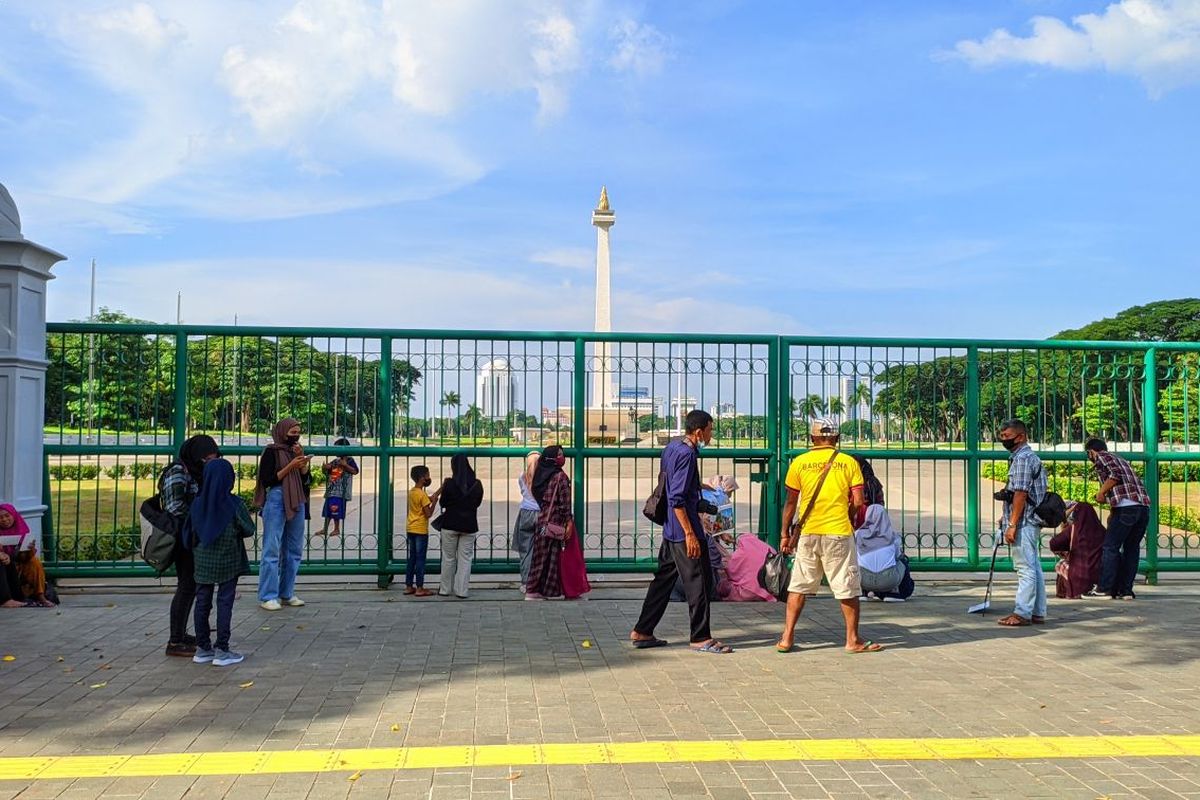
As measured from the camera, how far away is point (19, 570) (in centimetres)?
843

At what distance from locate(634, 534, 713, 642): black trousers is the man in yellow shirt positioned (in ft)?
1.98

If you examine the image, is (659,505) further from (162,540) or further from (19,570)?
(19,570)

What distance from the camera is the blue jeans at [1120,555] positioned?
30.4ft

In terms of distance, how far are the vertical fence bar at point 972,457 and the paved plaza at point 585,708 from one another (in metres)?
1.78

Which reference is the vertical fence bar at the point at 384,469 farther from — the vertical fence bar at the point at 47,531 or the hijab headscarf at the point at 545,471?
the vertical fence bar at the point at 47,531

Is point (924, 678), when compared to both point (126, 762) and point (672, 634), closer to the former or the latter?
point (672, 634)

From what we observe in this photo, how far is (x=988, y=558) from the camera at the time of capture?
408 inches

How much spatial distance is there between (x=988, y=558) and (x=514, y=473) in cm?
1552

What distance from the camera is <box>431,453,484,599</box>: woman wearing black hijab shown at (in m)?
8.84

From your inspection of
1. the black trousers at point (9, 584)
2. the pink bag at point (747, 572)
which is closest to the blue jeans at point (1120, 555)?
the pink bag at point (747, 572)

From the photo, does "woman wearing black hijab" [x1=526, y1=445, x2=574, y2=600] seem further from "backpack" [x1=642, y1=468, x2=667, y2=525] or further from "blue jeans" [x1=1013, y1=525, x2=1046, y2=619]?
"blue jeans" [x1=1013, y1=525, x2=1046, y2=619]

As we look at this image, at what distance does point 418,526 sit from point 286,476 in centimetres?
135

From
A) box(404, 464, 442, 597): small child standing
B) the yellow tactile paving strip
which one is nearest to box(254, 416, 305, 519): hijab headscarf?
box(404, 464, 442, 597): small child standing

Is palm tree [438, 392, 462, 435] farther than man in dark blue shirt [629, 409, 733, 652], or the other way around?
palm tree [438, 392, 462, 435]
